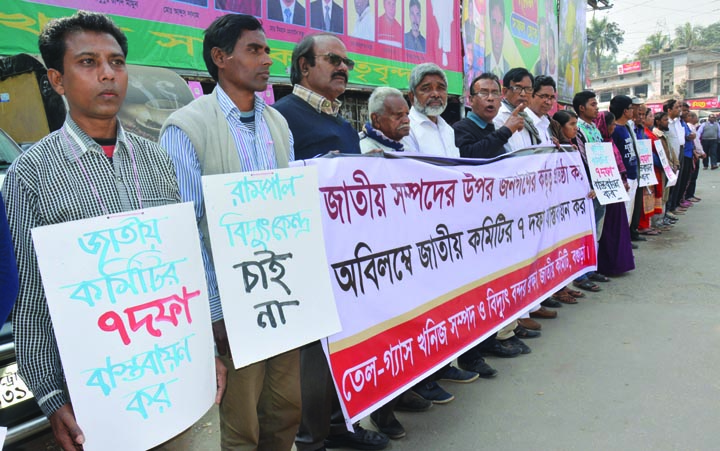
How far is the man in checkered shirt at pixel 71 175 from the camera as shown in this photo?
1.38 m

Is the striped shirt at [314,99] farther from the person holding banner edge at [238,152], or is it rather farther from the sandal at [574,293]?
the sandal at [574,293]

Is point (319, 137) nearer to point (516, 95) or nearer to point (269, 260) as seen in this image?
point (269, 260)

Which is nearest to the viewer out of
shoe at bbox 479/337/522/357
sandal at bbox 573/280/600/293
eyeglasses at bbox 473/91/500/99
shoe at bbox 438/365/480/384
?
shoe at bbox 438/365/480/384

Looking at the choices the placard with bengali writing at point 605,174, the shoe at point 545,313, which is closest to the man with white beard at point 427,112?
the shoe at point 545,313

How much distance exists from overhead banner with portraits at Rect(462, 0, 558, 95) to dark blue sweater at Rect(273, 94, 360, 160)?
8.94 meters

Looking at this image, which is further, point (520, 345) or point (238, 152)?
point (520, 345)

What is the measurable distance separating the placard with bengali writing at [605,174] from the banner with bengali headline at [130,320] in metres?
4.48

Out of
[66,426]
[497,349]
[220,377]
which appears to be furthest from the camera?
[497,349]

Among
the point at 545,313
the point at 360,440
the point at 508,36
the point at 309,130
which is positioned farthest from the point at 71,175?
the point at 508,36

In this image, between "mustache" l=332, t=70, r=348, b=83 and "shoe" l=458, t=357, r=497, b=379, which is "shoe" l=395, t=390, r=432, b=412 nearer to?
→ "shoe" l=458, t=357, r=497, b=379

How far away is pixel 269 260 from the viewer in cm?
186

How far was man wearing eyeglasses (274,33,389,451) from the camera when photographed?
2408 millimetres

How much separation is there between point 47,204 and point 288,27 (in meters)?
5.71

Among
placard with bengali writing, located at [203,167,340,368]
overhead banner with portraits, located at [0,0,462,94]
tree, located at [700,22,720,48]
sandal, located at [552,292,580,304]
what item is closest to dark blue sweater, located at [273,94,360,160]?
placard with bengali writing, located at [203,167,340,368]
